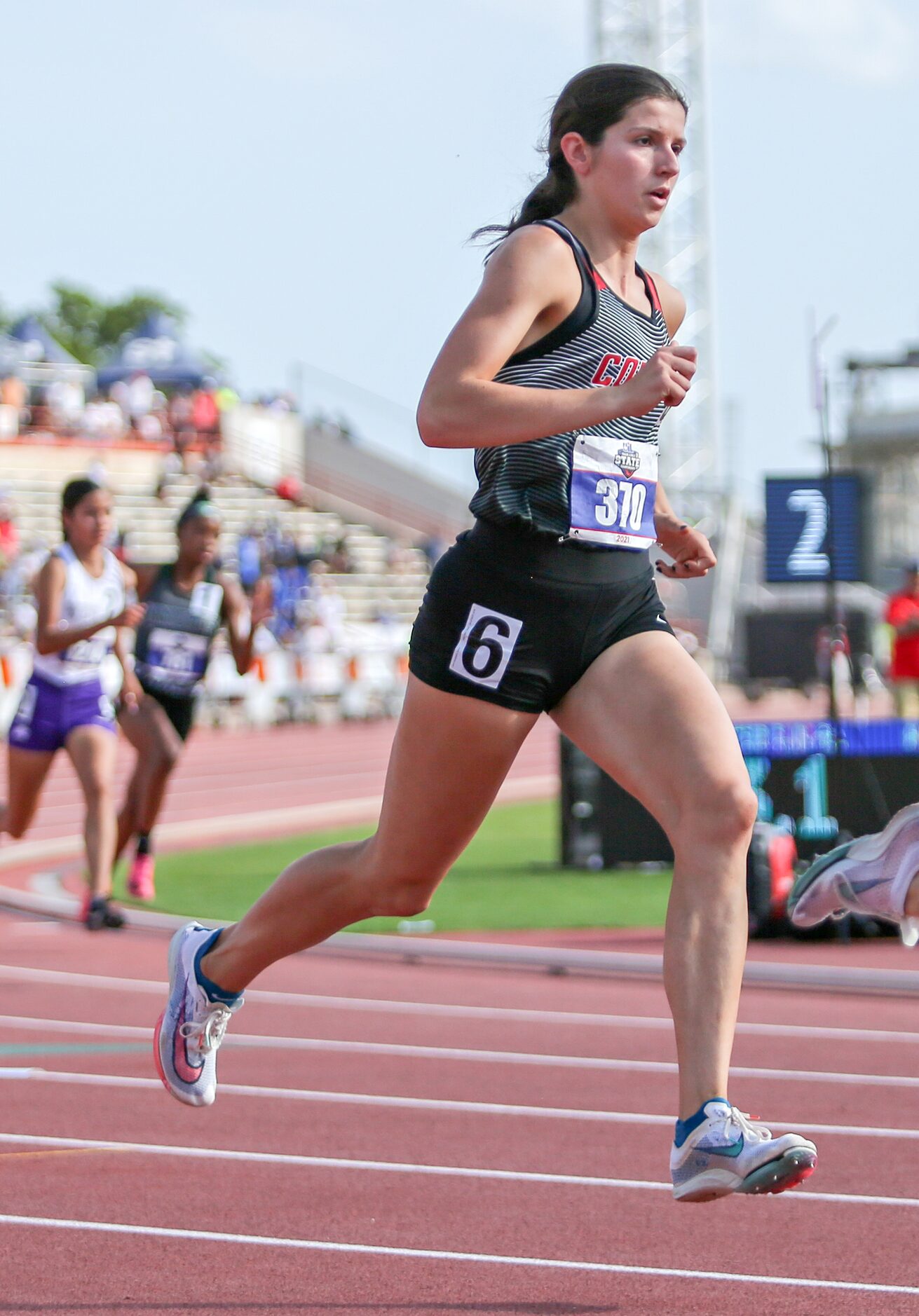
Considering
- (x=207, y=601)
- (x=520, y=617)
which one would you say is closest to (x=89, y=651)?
(x=207, y=601)

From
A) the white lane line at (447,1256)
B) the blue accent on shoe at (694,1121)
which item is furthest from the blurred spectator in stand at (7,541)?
the blue accent on shoe at (694,1121)

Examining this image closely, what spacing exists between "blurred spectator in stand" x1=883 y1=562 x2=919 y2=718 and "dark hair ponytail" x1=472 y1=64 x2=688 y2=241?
14155mm

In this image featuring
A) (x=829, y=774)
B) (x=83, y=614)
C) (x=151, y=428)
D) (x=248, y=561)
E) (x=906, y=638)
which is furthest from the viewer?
(x=151, y=428)

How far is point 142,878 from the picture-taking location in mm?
9680

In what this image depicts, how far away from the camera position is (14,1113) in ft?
17.3

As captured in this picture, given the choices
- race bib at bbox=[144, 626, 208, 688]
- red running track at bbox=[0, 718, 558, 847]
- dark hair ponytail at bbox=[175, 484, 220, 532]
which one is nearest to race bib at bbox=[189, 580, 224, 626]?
race bib at bbox=[144, 626, 208, 688]

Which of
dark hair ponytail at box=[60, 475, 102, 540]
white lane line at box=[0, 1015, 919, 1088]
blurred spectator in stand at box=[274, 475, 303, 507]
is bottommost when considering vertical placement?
white lane line at box=[0, 1015, 919, 1088]

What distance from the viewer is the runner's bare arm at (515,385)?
348cm

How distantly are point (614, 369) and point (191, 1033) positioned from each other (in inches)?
69.2

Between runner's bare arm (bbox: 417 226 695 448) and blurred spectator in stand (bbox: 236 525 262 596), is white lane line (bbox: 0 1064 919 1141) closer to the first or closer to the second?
runner's bare arm (bbox: 417 226 695 448)

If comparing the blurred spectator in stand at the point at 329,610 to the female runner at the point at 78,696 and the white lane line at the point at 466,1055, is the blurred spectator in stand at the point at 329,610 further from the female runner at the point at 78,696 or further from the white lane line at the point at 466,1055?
the white lane line at the point at 466,1055

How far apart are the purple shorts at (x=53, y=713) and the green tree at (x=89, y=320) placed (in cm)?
7602

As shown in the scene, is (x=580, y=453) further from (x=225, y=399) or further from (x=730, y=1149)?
(x=225, y=399)

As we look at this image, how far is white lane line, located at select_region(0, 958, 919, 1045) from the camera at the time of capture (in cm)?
667
